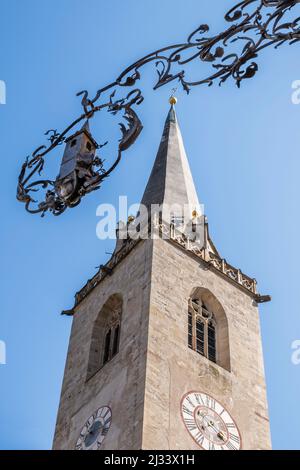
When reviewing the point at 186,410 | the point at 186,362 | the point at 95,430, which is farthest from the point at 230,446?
the point at 95,430

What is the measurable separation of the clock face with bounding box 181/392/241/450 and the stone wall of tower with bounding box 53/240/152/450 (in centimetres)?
148

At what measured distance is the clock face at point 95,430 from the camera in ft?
70.1

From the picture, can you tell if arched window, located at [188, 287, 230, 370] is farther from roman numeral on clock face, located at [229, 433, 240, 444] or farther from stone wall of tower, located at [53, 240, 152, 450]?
roman numeral on clock face, located at [229, 433, 240, 444]

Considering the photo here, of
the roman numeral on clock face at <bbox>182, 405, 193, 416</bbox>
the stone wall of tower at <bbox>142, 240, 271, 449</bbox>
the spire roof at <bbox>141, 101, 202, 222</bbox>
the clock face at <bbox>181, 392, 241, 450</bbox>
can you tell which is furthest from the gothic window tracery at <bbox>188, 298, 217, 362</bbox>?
the spire roof at <bbox>141, 101, 202, 222</bbox>

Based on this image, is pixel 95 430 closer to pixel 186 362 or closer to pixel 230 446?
pixel 186 362

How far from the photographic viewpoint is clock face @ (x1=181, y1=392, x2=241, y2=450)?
21125 millimetres

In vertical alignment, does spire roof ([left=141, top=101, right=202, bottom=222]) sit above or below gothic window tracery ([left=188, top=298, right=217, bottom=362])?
above

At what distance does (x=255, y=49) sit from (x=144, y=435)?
1373cm

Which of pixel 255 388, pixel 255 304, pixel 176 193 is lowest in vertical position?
pixel 255 388

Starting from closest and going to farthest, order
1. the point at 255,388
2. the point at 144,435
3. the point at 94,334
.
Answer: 1. the point at 144,435
2. the point at 255,388
3. the point at 94,334

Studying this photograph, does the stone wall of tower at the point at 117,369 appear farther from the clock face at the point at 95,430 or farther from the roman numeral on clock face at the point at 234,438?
the roman numeral on clock face at the point at 234,438

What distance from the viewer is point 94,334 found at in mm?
26203
